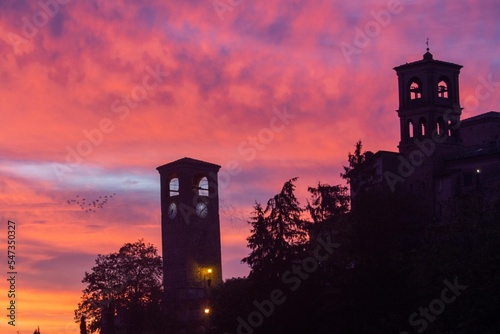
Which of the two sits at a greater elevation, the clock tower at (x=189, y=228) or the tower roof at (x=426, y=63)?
the tower roof at (x=426, y=63)

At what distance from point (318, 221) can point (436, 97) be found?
16516 mm

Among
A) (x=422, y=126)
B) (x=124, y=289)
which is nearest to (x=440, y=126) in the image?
(x=422, y=126)

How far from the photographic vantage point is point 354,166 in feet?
306

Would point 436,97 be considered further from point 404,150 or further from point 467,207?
point 467,207

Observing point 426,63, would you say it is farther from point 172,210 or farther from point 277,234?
point 172,210

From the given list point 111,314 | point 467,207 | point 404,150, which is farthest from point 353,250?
point 111,314

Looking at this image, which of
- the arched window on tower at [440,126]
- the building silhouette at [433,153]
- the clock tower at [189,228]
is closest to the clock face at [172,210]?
the clock tower at [189,228]

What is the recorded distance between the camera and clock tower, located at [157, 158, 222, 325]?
127 metres

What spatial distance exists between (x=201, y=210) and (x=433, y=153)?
125ft

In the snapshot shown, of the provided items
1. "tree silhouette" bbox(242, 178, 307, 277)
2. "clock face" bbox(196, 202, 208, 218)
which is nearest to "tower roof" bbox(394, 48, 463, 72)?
"tree silhouette" bbox(242, 178, 307, 277)

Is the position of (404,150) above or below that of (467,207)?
above

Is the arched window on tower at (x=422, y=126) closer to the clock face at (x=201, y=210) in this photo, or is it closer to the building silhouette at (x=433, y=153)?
the building silhouette at (x=433, y=153)

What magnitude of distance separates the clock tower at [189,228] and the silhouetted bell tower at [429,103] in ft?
106

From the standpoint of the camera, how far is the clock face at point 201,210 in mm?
131375
